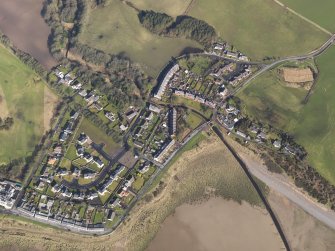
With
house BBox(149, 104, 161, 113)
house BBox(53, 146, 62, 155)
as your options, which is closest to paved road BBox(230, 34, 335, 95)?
house BBox(149, 104, 161, 113)

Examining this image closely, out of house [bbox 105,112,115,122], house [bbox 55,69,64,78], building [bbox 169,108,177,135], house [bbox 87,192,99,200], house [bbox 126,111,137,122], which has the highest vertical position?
building [bbox 169,108,177,135]

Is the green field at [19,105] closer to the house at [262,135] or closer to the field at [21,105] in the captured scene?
the field at [21,105]

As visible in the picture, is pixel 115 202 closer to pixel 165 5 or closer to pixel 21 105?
pixel 21 105

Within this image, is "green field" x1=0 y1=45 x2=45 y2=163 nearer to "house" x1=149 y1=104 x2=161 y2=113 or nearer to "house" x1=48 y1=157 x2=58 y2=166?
"house" x1=48 y1=157 x2=58 y2=166

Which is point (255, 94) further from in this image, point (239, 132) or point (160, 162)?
point (160, 162)

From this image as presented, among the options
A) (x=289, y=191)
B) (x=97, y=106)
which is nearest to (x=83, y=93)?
(x=97, y=106)

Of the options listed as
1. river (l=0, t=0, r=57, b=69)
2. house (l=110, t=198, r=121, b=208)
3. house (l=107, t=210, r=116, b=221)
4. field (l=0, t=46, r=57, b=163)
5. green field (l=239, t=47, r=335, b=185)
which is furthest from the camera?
river (l=0, t=0, r=57, b=69)

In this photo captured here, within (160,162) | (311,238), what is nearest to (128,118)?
(160,162)
